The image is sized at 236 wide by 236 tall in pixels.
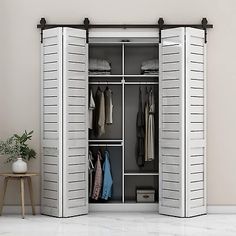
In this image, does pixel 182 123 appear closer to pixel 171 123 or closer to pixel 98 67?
pixel 171 123

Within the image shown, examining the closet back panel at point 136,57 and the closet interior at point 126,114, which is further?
the closet back panel at point 136,57

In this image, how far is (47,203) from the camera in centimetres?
755

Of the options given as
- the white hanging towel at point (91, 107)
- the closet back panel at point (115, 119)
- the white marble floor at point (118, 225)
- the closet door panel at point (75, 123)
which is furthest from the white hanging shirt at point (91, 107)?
the white marble floor at point (118, 225)

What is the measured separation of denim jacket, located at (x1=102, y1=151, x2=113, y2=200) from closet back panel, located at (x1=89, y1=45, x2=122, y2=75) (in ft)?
3.99

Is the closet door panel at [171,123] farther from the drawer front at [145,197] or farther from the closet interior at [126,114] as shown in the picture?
the closet interior at [126,114]

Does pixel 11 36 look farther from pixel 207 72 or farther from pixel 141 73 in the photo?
pixel 207 72

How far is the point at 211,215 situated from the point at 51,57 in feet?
9.44

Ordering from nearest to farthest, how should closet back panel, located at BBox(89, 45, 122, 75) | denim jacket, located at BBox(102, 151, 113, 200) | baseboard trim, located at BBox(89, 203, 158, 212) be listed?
1. baseboard trim, located at BBox(89, 203, 158, 212)
2. denim jacket, located at BBox(102, 151, 113, 200)
3. closet back panel, located at BBox(89, 45, 122, 75)

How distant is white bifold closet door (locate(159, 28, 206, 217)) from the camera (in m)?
7.37

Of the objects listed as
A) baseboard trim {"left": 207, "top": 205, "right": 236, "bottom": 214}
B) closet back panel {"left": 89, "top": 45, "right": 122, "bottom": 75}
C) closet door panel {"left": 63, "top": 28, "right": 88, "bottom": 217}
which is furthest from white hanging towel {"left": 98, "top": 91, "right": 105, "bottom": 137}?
baseboard trim {"left": 207, "top": 205, "right": 236, "bottom": 214}

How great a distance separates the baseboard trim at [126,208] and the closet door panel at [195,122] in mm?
236

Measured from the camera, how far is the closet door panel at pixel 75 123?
290 inches

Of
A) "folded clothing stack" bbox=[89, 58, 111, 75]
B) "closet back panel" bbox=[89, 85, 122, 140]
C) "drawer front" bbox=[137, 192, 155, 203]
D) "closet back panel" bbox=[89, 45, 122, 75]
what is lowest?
"drawer front" bbox=[137, 192, 155, 203]

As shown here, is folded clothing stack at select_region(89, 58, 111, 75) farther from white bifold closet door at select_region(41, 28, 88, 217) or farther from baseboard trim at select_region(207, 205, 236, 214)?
baseboard trim at select_region(207, 205, 236, 214)
